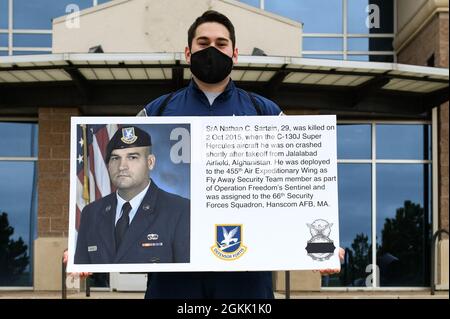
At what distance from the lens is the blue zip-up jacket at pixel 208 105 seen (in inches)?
132

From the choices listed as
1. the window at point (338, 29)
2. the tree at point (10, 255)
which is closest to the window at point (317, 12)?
the window at point (338, 29)

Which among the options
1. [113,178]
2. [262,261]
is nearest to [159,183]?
[113,178]

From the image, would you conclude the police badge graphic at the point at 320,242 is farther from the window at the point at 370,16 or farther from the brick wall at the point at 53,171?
the window at the point at 370,16

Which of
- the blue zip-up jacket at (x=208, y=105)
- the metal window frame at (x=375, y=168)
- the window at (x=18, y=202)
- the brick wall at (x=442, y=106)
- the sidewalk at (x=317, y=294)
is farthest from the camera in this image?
the metal window frame at (x=375, y=168)

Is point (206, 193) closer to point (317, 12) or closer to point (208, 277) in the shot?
point (208, 277)

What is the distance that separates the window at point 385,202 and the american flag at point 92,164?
35.9 feet

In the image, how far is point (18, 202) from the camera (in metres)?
13.4

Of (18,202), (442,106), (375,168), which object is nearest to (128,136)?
(18,202)

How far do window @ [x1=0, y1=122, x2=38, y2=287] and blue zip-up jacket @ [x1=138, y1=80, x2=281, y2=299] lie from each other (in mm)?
10497

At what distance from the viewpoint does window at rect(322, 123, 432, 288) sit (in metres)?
13.9

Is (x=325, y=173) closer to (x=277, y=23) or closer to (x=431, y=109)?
(x=277, y=23)

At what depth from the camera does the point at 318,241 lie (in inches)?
127
